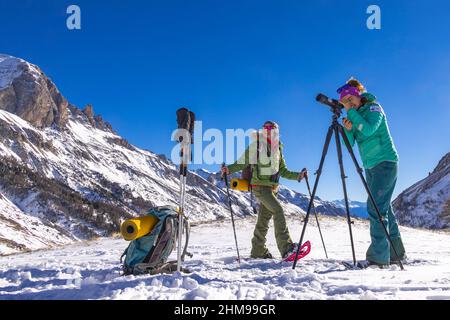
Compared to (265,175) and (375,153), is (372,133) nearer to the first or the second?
(375,153)

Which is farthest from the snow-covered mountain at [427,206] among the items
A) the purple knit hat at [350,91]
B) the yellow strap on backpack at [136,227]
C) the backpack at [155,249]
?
the yellow strap on backpack at [136,227]

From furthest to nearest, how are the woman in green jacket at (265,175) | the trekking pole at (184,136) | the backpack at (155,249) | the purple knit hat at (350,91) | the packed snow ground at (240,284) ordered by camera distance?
the woman in green jacket at (265,175), the purple knit hat at (350,91), the backpack at (155,249), the trekking pole at (184,136), the packed snow ground at (240,284)

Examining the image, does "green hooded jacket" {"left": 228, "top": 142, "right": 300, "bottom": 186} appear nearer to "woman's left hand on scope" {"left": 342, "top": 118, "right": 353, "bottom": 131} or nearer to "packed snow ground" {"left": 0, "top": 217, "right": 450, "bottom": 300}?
"packed snow ground" {"left": 0, "top": 217, "right": 450, "bottom": 300}

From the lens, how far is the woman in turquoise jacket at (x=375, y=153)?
5945 millimetres

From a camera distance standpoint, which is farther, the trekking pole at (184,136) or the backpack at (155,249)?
the backpack at (155,249)

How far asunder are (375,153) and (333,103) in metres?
1.14

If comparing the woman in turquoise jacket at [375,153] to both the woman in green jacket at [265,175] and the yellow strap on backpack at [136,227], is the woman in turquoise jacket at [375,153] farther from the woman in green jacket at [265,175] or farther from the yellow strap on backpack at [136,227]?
the yellow strap on backpack at [136,227]

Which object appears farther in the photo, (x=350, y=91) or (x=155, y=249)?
(x=350, y=91)

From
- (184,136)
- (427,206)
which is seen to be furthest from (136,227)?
(427,206)

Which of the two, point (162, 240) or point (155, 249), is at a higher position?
point (162, 240)

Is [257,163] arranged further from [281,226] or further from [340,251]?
[340,251]

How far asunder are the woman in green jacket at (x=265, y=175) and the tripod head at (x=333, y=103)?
90.3 inches

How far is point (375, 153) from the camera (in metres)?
6.28
